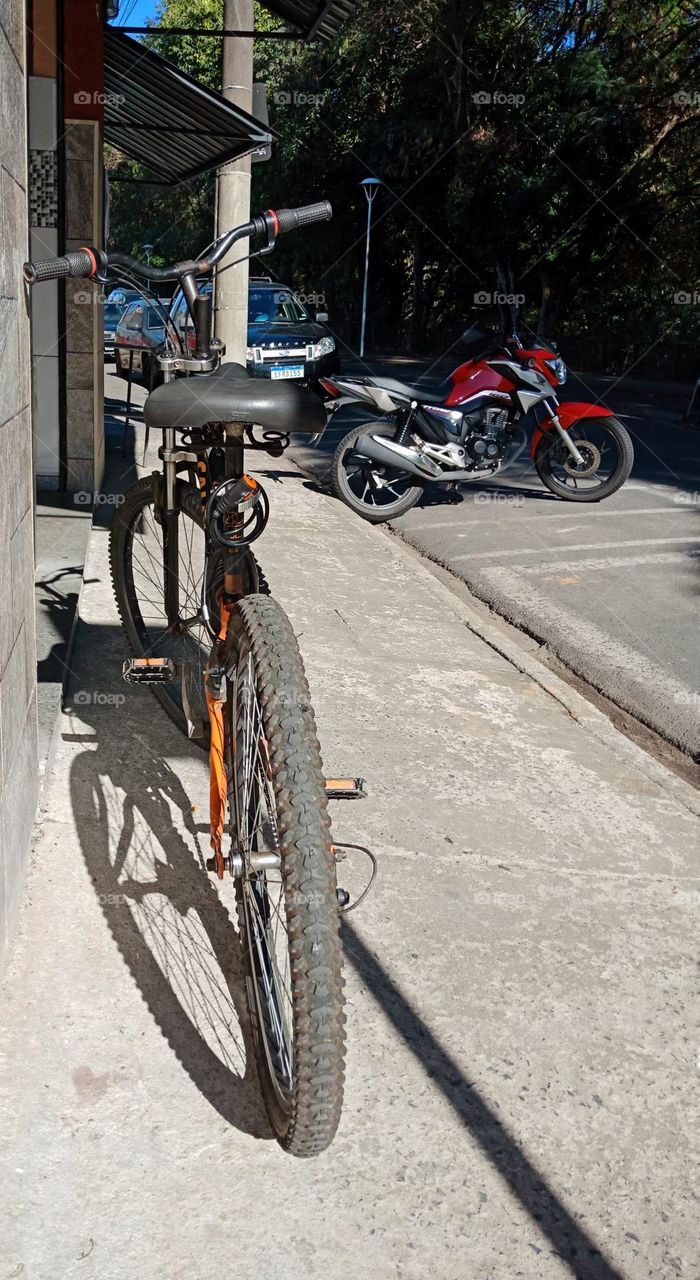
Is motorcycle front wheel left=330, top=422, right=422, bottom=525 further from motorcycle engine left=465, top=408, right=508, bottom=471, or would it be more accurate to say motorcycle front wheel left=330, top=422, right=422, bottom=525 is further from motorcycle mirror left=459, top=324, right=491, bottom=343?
motorcycle mirror left=459, top=324, right=491, bottom=343

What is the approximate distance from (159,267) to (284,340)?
13026 mm

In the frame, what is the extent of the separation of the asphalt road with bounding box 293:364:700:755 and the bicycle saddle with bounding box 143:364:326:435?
9.60 ft

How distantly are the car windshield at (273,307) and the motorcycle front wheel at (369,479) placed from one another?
8.04 m

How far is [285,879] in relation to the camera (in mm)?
2188

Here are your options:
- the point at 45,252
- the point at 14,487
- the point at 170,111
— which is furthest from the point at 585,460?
the point at 14,487

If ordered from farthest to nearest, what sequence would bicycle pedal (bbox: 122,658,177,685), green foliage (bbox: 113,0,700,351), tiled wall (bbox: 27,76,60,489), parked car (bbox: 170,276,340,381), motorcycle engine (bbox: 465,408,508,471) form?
1. green foliage (bbox: 113,0,700,351)
2. parked car (bbox: 170,276,340,381)
3. motorcycle engine (bbox: 465,408,508,471)
4. tiled wall (bbox: 27,76,60,489)
5. bicycle pedal (bbox: 122,658,177,685)

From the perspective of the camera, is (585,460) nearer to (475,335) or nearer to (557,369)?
(557,369)

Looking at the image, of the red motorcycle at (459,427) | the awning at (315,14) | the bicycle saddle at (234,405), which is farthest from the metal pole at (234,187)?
the bicycle saddle at (234,405)

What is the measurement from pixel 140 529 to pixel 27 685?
3.48ft

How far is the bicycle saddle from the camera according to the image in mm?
2840

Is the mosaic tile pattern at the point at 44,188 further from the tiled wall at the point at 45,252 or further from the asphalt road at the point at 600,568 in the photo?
the asphalt road at the point at 600,568

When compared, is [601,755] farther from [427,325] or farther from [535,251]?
[427,325]

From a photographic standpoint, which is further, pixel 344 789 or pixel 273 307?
pixel 273 307

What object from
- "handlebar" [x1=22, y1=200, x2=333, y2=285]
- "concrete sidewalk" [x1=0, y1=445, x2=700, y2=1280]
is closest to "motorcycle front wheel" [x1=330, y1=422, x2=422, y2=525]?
"concrete sidewalk" [x1=0, y1=445, x2=700, y2=1280]
